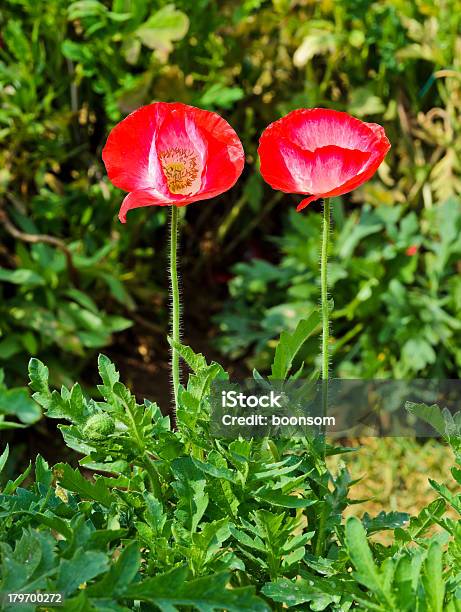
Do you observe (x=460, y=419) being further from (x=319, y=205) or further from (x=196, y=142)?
(x=319, y=205)

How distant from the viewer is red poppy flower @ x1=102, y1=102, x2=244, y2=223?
1469mm

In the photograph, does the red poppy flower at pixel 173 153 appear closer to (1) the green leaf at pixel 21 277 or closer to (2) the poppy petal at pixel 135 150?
(2) the poppy petal at pixel 135 150

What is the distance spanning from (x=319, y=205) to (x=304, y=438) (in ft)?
8.83

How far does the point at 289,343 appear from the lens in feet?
4.96

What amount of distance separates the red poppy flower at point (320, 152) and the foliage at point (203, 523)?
22cm

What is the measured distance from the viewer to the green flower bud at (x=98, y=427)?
4.63 feet

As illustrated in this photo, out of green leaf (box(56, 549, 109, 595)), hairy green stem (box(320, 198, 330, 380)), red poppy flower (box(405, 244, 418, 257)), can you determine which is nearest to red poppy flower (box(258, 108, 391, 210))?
hairy green stem (box(320, 198, 330, 380))

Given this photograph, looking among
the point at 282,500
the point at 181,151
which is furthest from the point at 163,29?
the point at 282,500

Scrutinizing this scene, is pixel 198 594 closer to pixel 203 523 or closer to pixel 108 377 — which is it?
pixel 203 523

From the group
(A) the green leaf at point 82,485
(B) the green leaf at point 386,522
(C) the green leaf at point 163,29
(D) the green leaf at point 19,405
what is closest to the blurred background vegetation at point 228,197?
(C) the green leaf at point 163,29

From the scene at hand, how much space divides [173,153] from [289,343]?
1.11 feet

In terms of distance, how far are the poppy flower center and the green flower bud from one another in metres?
0.35

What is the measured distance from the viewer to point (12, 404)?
2.84 metres

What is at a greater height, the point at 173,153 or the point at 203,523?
the point at 173,153
